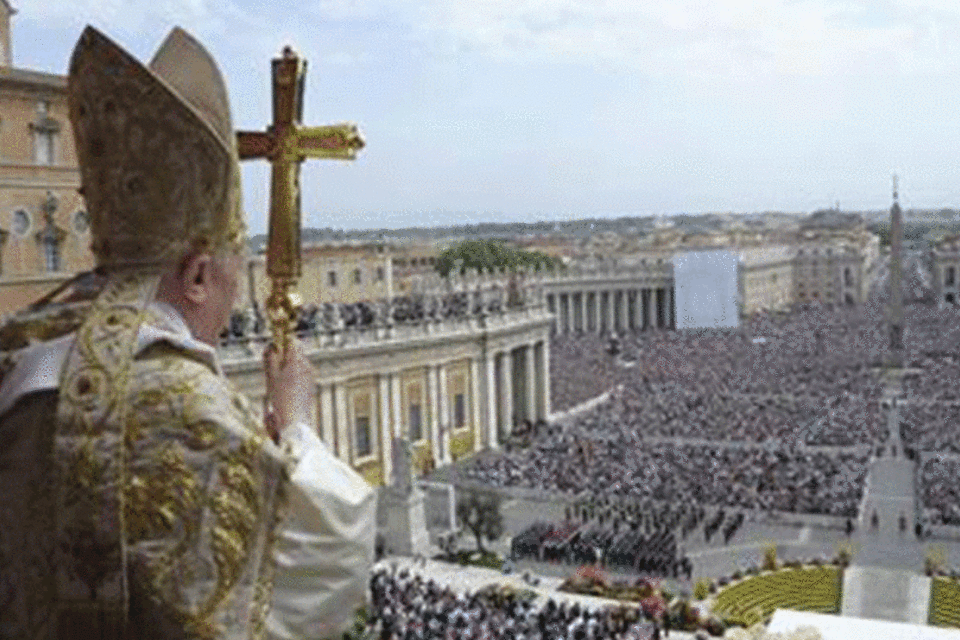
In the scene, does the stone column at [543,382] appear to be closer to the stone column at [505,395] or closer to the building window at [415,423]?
the stone column at [505,395]

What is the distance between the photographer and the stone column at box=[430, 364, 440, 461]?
49.9 metres

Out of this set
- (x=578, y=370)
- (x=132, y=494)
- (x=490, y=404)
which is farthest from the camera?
(x=578, y=370)

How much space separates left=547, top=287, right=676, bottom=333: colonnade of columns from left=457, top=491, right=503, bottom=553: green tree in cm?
7076

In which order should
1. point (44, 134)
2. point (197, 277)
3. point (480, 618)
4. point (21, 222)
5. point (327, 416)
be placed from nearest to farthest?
1. point (197, 277)
2. point (480, 618)
3. point (21, 222)
4. point (44, 134)
5. point (327, 416)

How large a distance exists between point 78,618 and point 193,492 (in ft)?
1.32

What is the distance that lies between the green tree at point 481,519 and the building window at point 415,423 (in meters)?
9.84

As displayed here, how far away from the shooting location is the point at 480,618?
85.5ft

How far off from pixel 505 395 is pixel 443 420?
236 inches

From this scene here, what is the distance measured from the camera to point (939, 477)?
42625 millimetres

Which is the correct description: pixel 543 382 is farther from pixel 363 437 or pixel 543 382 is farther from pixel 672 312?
pixel 672 312

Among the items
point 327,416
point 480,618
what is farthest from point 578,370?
point 480,618

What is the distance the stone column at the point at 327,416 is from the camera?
43750 mm

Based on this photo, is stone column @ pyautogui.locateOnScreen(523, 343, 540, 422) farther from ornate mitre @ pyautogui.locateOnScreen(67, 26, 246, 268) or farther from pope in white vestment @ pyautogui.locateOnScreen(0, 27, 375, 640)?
ornate mitre @ pyautogui.locateOnScreen(67, 26, 246, 268)

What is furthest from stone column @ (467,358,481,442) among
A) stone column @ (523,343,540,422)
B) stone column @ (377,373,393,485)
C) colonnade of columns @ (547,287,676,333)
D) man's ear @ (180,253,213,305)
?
colonnade of columns @ (547,287,676,333)
